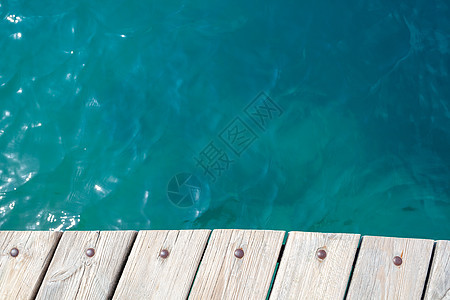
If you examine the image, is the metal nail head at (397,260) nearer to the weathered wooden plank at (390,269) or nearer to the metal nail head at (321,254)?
the weathered wooden plank at (390,269)

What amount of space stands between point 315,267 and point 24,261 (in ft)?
6.31

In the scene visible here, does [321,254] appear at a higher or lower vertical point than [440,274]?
higher

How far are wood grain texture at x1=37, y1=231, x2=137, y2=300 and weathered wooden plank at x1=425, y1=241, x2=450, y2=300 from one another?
188cm

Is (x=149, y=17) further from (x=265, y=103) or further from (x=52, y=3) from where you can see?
(x=265, y=103)

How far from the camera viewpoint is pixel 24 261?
10.2 ft

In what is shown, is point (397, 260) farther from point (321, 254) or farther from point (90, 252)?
point (90, 252)

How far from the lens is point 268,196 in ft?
15.0

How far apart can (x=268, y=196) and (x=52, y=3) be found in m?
3.25

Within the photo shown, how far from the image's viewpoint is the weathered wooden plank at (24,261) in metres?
3.02

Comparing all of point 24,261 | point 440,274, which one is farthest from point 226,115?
point 440,274

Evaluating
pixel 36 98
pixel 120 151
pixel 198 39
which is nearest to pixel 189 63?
pixel 198 39

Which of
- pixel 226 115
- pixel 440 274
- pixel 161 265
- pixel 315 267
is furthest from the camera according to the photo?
pixel 226 115

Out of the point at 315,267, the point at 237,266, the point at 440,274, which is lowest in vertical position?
the point at 440,274

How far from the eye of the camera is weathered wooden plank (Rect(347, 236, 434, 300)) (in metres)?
2.73
